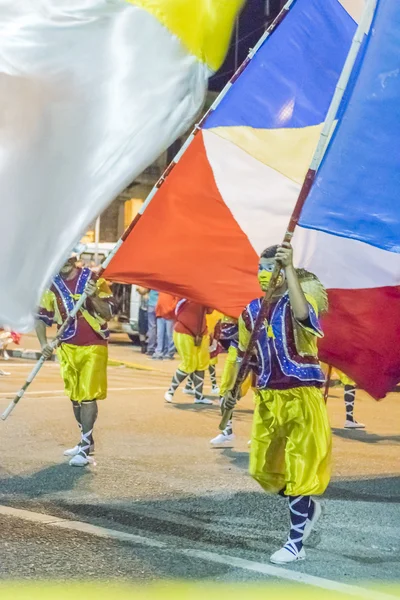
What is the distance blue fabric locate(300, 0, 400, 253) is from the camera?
21.4ft

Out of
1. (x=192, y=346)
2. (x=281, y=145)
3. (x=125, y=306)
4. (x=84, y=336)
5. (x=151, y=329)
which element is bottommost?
(x=151, y=329)

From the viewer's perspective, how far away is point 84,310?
29.9ft

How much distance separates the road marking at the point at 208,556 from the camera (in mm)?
5582

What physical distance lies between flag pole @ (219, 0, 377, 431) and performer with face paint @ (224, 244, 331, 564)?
0.42 ft

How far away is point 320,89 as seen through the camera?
8.03m

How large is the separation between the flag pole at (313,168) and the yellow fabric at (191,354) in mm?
7572

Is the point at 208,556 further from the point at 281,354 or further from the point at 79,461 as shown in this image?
the point at 79,461

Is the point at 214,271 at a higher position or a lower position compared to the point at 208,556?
higher

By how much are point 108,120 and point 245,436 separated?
235 inches

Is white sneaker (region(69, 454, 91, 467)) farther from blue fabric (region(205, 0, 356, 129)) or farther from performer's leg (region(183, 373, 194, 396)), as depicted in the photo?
performer's leg (region(183, 373, 194, 396))

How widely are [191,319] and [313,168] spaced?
27.8 feet

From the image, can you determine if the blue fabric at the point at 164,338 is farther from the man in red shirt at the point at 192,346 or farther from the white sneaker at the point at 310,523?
the white sneaker at the point at 310,523

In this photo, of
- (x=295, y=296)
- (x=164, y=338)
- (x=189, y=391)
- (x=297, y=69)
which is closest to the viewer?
(x=295, y=296)

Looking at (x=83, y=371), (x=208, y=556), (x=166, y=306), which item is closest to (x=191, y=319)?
(x=166, y=306)
